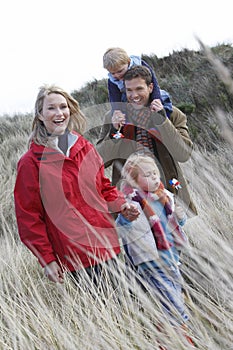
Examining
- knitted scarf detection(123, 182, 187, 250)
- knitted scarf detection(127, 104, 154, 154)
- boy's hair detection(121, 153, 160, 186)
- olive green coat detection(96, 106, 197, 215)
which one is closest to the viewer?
knitted scarf detection(123, 182, 187, 250)

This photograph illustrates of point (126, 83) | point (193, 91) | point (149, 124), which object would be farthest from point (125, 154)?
point (193, 91)

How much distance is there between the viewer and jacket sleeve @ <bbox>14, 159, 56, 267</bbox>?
86.0 inches

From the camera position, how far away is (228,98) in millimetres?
7398

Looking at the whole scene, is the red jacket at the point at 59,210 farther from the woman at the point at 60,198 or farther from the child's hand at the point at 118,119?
the child's hand at the point at 118,119

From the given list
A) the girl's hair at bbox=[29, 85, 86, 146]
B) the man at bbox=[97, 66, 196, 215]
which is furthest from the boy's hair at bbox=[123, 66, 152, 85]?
the girl's hair at bbox=[29, 85, 86, 146]

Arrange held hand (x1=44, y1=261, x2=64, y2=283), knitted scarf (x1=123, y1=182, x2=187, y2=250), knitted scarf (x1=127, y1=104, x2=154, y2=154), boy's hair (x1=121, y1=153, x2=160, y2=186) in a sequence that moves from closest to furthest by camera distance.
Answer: held hand (x1=44, y1=261, x2=64, y2=283) < knitted scarf (x1=123, y1=182, x2=187, y2=250) < boy's hair (x1=121, y1=153, x2=160, y2=186) < knitted scarf (x1=127, y1=104, x2=154, y2=154)

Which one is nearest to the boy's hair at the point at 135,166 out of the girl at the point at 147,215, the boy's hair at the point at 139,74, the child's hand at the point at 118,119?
the girl at the point at 147,215

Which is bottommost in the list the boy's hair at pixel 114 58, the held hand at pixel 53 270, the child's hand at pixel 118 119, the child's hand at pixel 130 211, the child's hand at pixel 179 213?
the child's hand at pixel 179 213

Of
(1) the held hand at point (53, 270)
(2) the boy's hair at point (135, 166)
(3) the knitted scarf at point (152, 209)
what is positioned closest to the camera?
(1) the held hand at point (53, 270)

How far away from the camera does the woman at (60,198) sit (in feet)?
7.18

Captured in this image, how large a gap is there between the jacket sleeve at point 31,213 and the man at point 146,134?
2.21ft

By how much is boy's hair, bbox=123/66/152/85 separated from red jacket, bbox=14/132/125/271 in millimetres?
656

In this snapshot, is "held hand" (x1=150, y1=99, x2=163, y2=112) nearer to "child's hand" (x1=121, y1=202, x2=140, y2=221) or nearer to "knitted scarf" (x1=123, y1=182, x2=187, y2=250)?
"knitted scarf" (x1=123, y1=182, x2=187, y2=250)

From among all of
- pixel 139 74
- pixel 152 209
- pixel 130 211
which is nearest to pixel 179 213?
pixel 152 209
